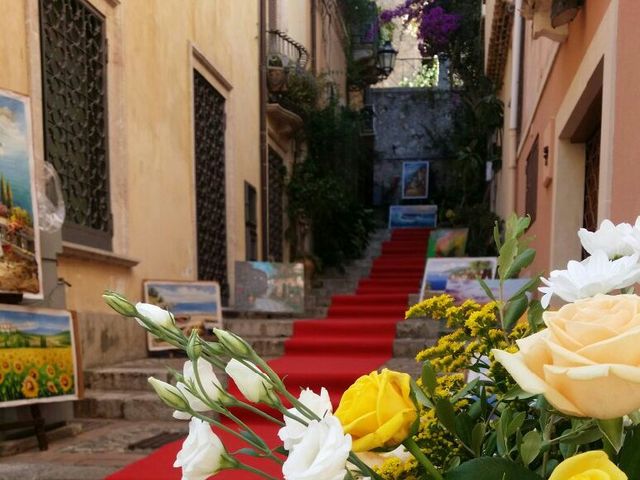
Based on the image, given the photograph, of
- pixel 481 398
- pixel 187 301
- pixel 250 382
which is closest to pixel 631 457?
pixel 481 398

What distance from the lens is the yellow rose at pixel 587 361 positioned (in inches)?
13.1

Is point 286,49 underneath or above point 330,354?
above

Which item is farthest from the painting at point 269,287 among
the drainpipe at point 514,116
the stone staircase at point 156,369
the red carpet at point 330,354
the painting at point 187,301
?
the drainpipe at point 514,116

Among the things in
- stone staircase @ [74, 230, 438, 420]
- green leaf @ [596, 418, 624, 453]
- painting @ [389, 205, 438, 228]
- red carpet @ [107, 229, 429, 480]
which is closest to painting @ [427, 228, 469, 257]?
red carpet @ [107, 229, 429, 480]

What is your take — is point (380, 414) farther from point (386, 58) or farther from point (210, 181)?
point (386, 58)

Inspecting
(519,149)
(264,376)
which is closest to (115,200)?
(264,376)

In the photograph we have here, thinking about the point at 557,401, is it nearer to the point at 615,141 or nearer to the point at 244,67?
the point at 615,141

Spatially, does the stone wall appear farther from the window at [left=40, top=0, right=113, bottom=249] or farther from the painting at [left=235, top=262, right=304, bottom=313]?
the window at [left=40, top=0, right=113, bottom=249]

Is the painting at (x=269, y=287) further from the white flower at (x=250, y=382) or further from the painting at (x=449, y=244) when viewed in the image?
the white flower at (x=250, y=382)

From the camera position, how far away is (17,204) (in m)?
2.67

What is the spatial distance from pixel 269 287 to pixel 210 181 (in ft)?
4.48

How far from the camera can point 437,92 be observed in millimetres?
13516

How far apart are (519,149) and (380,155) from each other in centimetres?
817

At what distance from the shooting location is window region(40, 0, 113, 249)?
11.7ft
